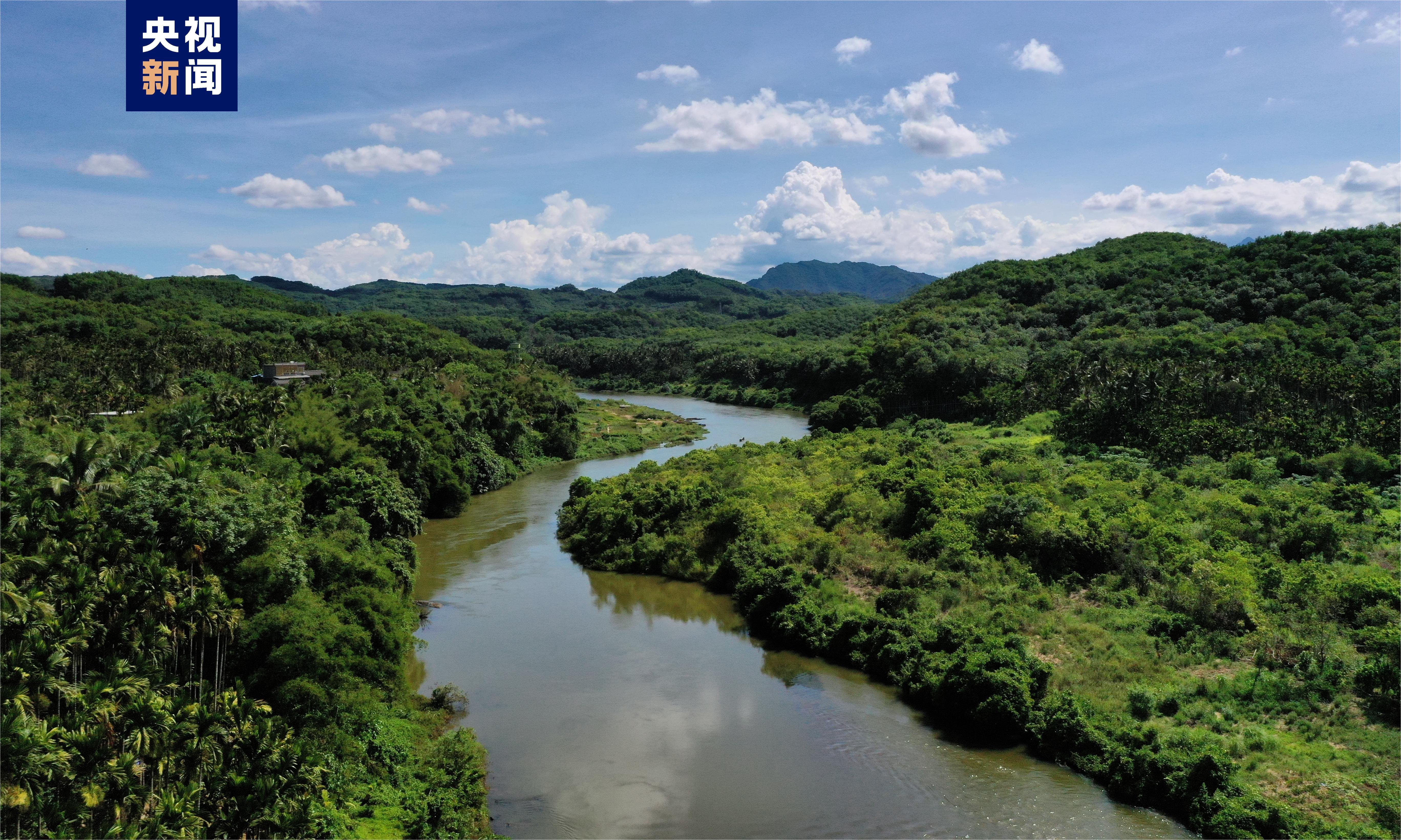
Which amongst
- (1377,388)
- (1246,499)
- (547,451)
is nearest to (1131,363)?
(1377,388)

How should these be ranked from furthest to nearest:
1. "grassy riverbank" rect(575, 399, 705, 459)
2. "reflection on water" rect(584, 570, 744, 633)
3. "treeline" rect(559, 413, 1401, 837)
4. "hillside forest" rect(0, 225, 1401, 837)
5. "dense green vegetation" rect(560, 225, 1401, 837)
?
"grassy riverbank" rect(575, 399, 705, 459), "reflection on water" rect(584, 570, 744, 633), "dense green vegetation" rect(560, 225, 1401, 837), "treeline" rect(559, 413, 1401, 837), "hillside forest" rect(0, 225, 1401, 837)

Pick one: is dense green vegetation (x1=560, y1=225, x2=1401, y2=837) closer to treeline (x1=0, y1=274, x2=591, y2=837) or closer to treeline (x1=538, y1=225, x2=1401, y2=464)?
treeline (x1=538, y1=225, x2=1401, y2=464)

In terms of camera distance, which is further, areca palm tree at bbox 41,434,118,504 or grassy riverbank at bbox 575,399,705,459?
grassy riverbank at bbox 575,399,705,459

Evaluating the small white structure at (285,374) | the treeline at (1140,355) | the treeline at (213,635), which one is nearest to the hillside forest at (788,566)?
the treeline at (213,635)

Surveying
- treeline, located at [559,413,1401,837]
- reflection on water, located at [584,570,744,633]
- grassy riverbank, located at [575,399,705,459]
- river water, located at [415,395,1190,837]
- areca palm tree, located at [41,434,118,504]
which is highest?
areca palm tree, located at [41,434,118,504]

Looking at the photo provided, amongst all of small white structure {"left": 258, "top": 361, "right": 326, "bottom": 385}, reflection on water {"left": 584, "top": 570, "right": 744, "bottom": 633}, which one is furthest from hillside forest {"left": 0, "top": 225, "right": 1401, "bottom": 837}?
small white structure {"left": 258, "top": 361, "right": 326, "bottom": 385}

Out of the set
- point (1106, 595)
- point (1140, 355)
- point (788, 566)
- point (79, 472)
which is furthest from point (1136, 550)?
point (1140, 355)

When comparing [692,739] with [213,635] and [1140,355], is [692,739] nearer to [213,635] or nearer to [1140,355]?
[213,635]
